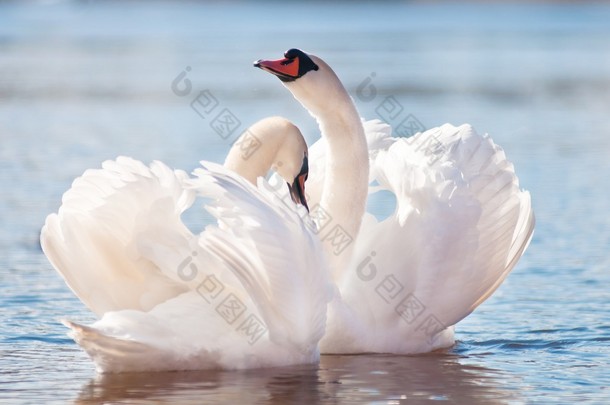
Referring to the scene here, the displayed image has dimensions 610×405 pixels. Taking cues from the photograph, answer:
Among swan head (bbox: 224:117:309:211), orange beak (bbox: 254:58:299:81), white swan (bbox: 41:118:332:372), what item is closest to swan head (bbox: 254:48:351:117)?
orange beak (bbox: 254:58:299:81)

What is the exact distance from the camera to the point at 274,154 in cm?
905

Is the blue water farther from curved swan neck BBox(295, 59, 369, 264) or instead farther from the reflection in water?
curved swan neck BBox(295, 59, 369, 264)

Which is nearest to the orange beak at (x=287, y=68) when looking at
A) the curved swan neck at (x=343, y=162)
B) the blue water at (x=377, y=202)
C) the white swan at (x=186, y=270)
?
the curved swan neck at (x=343, y=162)

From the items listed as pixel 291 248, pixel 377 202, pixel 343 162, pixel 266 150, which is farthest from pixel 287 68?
pixel 377 202

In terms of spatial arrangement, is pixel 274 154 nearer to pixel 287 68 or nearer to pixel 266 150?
pixel 266 150

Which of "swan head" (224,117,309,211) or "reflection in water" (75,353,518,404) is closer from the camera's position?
"reflection in water" (75,353,518,404)

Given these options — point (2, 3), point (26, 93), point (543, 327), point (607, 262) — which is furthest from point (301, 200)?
point (2, 3)

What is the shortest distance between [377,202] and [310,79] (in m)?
5.53

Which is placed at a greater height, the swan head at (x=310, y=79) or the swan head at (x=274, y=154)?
the swan head at (x=310, y=79)

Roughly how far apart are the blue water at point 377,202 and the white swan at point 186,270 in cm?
22

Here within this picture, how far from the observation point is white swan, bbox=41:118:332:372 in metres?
7.69

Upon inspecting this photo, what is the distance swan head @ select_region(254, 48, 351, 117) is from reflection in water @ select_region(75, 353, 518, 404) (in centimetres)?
160

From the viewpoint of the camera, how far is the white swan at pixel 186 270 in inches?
303

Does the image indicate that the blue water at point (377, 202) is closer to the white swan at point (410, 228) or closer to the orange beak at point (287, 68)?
the white swan at point (410, 228)
